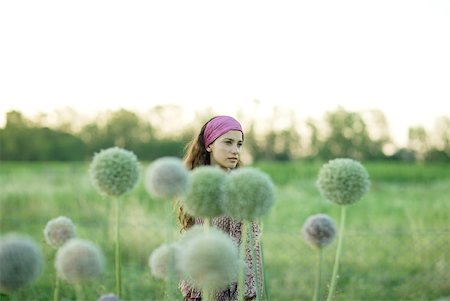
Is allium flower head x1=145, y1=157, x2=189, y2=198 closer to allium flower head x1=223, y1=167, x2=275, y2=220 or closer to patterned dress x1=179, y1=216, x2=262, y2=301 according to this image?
allium flower head x1=223, y1=167, x2=275, y2=220

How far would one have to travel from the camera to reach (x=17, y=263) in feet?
3.67

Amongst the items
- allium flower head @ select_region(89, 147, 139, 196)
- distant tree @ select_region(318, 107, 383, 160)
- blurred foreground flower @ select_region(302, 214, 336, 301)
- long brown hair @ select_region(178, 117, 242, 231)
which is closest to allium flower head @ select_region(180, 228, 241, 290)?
allium flower head @ select_region(89, 147, 139, 196)

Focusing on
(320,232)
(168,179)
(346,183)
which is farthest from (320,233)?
(168,179)

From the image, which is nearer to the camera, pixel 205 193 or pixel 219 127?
pixel 205 193

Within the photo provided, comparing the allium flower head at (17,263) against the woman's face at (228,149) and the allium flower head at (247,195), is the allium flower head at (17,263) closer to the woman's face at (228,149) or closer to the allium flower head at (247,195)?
the allium flower head at (247,195)

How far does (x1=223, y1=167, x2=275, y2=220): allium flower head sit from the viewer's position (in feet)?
4.11

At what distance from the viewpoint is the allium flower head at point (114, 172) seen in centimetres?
128

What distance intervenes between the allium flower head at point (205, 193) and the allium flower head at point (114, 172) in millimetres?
Result: 142

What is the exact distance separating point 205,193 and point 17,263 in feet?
1.39

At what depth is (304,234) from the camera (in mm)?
1766

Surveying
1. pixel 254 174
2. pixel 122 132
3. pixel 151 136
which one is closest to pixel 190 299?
pixel 254 174

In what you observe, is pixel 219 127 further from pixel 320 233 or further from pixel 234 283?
pixel 320 233

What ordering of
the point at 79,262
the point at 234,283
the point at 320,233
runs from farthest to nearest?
1. the point at 234,283
2. the point at 320,233
3. the point at 79,262

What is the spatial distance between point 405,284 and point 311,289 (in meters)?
1.27
